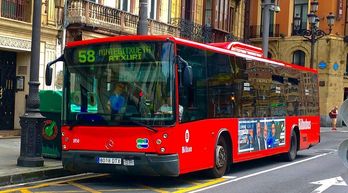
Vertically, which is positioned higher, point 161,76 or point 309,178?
point 161,76

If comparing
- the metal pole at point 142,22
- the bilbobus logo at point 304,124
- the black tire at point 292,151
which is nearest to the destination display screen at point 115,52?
the metal pole at point 142,22

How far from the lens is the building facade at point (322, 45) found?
42.6m

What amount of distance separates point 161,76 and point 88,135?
1.85 metres

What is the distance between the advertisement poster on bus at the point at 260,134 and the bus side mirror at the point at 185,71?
3245 mm

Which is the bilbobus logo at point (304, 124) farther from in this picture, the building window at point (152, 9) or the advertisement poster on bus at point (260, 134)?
the building window at point (152, 9)

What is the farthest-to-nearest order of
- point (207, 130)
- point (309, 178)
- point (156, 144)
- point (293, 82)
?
point (293, 82) < point (309, 178) < point (207, 130) < point (156, 144)

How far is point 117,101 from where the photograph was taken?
34.5 ft

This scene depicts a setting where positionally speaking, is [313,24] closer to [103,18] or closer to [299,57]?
[299,57]

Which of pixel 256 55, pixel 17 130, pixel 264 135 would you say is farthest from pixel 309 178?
pixel 17 130

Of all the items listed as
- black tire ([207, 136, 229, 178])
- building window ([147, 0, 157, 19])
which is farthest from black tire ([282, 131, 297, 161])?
building window ([147, 0, 157, 19])

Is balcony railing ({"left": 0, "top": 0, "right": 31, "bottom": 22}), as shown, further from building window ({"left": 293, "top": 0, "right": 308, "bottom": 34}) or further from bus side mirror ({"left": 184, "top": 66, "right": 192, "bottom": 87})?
building window ({"left": 293, "top": 0, "right": 308, "bottom": 34})

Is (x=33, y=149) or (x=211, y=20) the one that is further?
(x=211, y=20)

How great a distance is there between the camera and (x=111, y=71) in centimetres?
1070

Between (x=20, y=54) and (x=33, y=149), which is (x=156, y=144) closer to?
(x=33, y=149)
